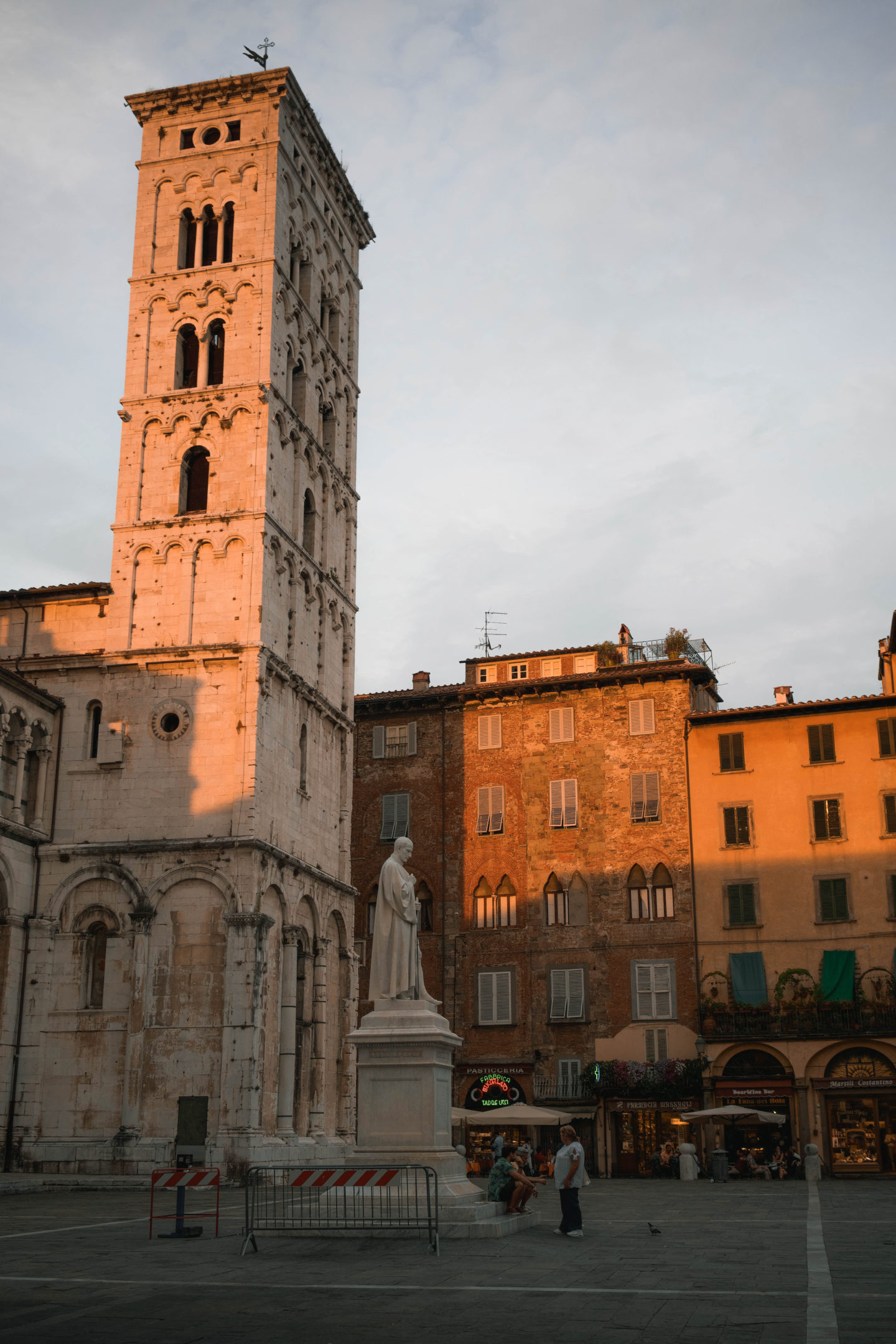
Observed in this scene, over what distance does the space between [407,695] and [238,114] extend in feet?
67.3

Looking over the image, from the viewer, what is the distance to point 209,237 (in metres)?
41.7

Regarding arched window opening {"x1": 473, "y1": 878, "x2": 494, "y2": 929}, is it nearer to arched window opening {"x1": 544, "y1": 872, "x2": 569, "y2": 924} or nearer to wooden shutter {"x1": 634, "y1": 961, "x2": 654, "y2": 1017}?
arched window opening {"x1": 544, "y1": 872, "x2": 569, "y2": 924}

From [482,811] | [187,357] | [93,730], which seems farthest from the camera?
[482,811]

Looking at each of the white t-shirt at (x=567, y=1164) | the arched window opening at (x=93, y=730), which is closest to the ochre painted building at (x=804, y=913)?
the arched window opening at (x=93, y=730)

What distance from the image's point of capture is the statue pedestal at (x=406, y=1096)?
57.4 feet

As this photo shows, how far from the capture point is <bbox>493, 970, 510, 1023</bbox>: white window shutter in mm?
45469

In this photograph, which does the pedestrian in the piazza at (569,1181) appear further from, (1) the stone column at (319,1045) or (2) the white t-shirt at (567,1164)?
(1) the stone column at (319,1045)

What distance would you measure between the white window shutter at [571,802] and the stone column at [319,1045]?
11.7 meters

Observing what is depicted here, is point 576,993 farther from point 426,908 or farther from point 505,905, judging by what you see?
point 426,908

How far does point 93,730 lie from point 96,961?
20.2 ft

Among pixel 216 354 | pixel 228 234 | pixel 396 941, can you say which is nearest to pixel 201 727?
pixel 216 354

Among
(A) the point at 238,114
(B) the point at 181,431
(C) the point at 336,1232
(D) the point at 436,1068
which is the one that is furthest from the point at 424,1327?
(A) the point at 238,114

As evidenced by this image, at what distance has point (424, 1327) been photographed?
10.0 metres

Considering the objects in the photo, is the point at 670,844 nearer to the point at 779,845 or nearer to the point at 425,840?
the point at 779,845
